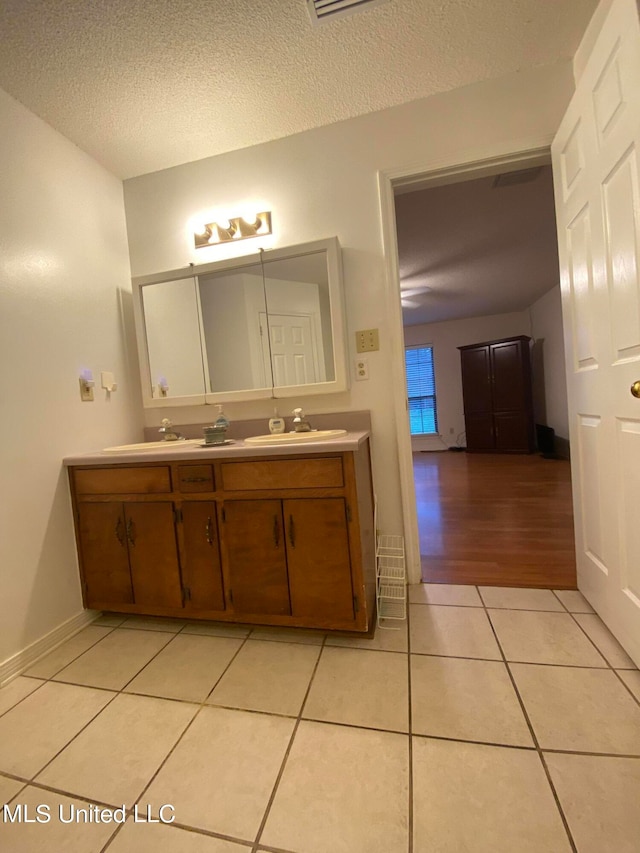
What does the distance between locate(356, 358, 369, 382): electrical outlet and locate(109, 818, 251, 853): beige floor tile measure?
5.24 feet

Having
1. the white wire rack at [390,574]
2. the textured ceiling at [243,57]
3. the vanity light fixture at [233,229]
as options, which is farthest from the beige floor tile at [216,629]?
the textured ceiling at [243,57]

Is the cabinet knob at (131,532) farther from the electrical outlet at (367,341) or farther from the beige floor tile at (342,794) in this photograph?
the electrical outlet at (367,341)

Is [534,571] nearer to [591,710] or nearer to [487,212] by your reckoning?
[591,710]

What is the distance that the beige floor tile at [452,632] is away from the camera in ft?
4.29

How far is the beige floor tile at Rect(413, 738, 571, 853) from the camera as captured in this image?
730 millimetres

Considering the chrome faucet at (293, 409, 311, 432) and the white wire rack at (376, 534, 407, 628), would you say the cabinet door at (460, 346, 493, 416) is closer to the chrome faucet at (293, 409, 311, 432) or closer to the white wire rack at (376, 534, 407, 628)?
the white wire rack at (376, 534, 407, 628)

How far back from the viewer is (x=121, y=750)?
1002 mm

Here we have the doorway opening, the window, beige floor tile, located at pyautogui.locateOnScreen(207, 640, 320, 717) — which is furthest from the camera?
the window

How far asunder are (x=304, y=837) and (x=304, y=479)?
2.97 ft

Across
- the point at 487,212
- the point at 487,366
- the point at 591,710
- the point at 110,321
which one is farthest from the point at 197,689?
the point at 487,366

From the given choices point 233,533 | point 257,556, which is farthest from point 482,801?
point 233,533

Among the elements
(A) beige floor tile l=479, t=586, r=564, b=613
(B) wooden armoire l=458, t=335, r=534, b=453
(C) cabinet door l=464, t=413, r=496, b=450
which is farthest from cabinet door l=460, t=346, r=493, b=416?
(A) beige floor tile l=479, t=586, r=564, b=613

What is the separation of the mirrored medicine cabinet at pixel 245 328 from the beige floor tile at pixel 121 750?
1.32 m

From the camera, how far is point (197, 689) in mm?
1212
